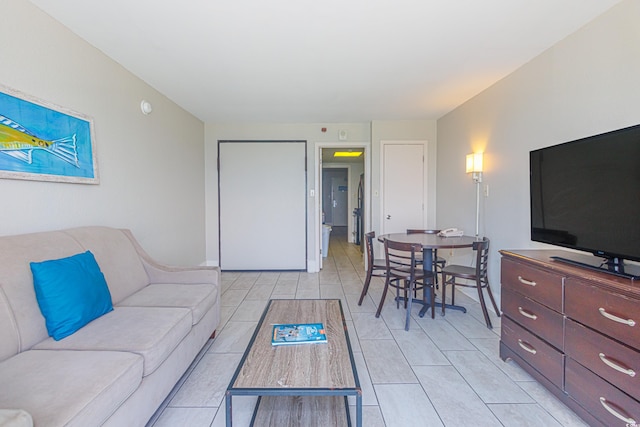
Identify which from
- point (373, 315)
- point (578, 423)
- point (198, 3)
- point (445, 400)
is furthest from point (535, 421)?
point (198, 3)

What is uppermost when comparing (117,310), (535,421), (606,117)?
(606,117)

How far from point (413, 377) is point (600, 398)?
924 millimetres

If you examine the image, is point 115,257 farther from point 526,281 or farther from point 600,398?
point 600,398

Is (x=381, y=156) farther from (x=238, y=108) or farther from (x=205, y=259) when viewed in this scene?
(x=205, y=259)

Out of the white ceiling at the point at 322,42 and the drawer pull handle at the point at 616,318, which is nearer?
the drawer pull handle at the point at 616,318

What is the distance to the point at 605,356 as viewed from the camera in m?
1.39

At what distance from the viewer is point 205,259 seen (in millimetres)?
4734

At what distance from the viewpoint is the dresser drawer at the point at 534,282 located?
166 cm

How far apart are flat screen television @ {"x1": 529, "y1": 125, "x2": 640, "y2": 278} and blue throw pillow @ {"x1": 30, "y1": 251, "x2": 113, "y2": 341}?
8.96 ft

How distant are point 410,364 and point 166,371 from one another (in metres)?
1.58

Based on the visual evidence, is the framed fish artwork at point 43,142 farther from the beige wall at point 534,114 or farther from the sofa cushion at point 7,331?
the beige wall at point 534,114

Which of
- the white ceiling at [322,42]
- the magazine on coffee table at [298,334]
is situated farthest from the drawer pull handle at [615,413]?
the white ceiling at [322,42]

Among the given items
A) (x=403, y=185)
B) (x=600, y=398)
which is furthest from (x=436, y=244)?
(x=403, y=185)

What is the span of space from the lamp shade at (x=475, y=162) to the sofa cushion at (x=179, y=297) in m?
2.94
